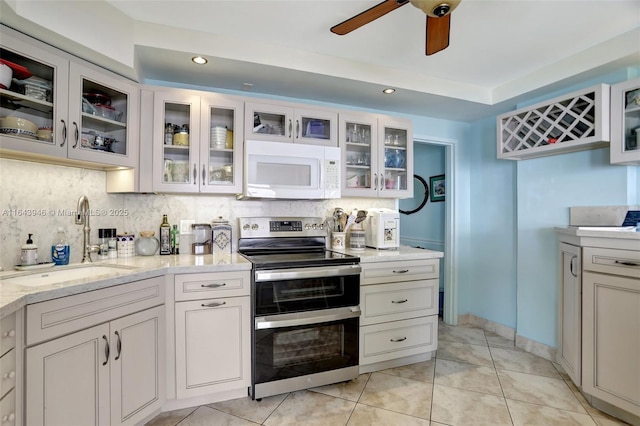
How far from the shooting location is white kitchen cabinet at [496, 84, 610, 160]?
7.30ft

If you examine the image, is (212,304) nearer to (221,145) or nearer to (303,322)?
(303,322)

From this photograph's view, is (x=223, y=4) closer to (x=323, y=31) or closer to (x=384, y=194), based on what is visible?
(x=323, y=31)

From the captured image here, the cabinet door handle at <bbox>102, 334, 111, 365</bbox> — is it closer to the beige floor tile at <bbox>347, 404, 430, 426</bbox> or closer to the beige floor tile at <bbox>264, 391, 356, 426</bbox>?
the beige floor tile at <bbox>264, 391, 356, 426</bbox>

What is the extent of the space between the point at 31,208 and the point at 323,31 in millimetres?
2100

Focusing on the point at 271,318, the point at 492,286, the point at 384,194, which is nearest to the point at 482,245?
the point at 492,286

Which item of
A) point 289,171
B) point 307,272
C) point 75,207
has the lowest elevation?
point 307,272

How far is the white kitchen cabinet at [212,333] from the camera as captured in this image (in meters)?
1.92

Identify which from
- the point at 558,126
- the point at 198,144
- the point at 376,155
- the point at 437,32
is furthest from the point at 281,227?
the point at 558,126

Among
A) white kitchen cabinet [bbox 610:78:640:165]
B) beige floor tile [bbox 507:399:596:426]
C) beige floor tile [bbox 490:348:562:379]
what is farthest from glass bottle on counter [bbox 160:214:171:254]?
white kitchen cabinet [bbox 610:78:640:165]

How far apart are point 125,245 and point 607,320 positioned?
124 inches

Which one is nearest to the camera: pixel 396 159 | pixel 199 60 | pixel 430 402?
pixel 430 402

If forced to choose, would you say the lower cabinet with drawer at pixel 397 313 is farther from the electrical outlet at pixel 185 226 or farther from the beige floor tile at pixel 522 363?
the electrical outlet at pixel 185 226

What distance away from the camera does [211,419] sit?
188 centimetres

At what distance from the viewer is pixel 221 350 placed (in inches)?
78.1
